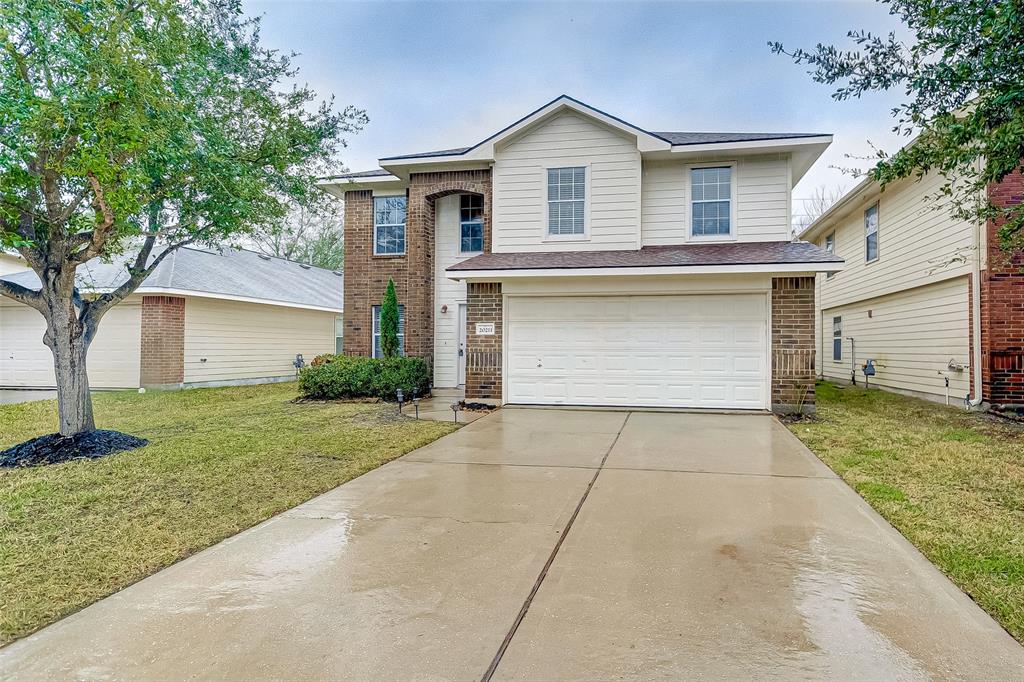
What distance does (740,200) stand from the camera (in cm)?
1128

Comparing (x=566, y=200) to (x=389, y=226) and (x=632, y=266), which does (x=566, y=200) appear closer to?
(x=632, y=266)

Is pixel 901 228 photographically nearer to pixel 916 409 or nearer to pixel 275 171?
pixel 916 409

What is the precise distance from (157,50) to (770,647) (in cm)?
799

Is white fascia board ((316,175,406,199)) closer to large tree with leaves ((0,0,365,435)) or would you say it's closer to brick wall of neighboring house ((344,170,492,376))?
brick wall of neighboring house ((344,170,492,376))

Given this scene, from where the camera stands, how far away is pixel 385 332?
12914mm

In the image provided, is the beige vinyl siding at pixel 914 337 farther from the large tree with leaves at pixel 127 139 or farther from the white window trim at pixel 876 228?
the large tree with leaves at pixel 127 139

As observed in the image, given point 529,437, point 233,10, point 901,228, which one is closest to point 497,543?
point 529,437

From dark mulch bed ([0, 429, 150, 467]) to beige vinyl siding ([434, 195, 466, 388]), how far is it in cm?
742

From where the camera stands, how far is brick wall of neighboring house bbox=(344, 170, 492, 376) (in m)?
12.9

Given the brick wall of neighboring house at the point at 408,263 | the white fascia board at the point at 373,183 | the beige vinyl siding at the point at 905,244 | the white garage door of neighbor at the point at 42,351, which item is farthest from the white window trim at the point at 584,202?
the white garage door of neighbor at the point at 42,351

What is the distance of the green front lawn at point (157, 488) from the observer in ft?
11.2

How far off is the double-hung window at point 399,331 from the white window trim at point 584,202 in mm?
4273

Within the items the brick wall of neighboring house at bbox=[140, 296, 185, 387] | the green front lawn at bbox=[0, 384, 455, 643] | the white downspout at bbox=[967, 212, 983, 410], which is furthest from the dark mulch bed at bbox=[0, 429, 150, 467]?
the white downspout at bbox=[967, 212, 983, 410]

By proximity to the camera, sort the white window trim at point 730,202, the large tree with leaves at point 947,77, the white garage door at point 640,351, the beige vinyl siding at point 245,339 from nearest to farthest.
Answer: the large tree with leaves at point 947,77 → the white garage door at point 640,351 → the white window trim at point 730,202 → the beige vinyl siding at point 245,339
